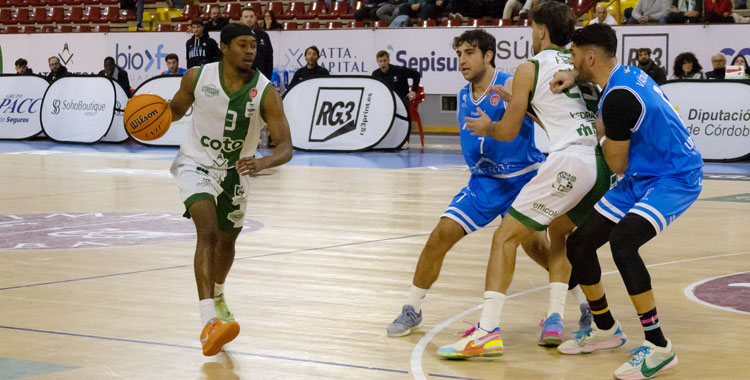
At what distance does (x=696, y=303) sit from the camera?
6676 millimetres

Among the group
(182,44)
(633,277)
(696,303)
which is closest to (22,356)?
(633,277)

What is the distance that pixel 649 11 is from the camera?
768 inches

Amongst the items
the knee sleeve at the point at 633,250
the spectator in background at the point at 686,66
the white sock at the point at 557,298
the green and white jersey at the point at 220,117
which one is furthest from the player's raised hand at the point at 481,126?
the spectator in background at the point at 686,66

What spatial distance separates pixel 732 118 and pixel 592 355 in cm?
1174

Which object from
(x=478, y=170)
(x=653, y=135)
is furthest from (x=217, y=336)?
(x=653, y=135)

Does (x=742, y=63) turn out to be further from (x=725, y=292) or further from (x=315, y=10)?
(x=315, y=10)

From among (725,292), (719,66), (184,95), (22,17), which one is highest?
(184,95)

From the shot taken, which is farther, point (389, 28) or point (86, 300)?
point (389, 28)

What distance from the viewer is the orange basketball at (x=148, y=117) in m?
6.23

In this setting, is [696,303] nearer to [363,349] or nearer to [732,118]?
[363,349]

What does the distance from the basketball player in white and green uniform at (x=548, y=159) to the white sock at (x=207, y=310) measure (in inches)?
46.3

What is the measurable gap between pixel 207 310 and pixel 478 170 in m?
1.74

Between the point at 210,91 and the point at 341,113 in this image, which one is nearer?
the point at 210,91

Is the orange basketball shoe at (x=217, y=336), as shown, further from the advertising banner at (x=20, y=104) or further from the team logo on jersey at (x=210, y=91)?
the advertising banner at (x=20, y=104)
